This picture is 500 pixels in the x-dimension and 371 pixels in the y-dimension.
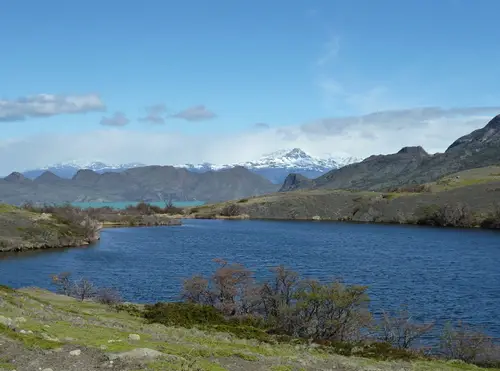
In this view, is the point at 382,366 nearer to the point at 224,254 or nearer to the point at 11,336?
the point at 11,336

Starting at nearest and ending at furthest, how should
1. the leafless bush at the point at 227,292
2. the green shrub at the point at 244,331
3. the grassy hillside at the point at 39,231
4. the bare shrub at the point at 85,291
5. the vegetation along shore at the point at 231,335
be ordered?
the vegetation along shore at the point at 231,335
the green shrub at the point at 244,331
the leafless bush at the point at 227,292
the bare shrub at the point at 85,291
the grassy hillside at the point at 39,231

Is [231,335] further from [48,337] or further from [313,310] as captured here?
[48,337]

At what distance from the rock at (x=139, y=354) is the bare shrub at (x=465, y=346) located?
26.1 meters

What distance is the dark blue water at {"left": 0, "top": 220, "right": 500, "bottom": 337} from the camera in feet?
223

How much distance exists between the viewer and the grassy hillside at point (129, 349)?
21.5 meters

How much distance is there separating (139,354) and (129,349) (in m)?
1.30

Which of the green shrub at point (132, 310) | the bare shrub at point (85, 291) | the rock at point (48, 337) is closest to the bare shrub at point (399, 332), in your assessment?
the green shrub at point (132, 310)

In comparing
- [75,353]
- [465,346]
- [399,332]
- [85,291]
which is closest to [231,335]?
[75,353]

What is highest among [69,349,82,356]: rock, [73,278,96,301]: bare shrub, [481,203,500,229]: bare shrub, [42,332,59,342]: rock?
[481,203,500,229]: bare shrub

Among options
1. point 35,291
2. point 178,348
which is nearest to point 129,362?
point 178,348

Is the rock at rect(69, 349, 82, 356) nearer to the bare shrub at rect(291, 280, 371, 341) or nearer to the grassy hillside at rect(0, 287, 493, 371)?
the grassy hillside at rect(0, 287, 493, 371)

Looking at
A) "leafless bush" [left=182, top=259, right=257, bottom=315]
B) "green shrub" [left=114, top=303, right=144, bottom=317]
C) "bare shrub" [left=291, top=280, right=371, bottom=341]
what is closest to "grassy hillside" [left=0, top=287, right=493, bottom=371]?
"green shrub" [left=114, top=303, right=144, bottom=317]

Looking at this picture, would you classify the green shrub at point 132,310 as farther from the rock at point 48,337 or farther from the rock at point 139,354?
the rock at point 139,354

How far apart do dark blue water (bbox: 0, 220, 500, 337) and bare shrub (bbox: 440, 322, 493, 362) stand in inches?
485
